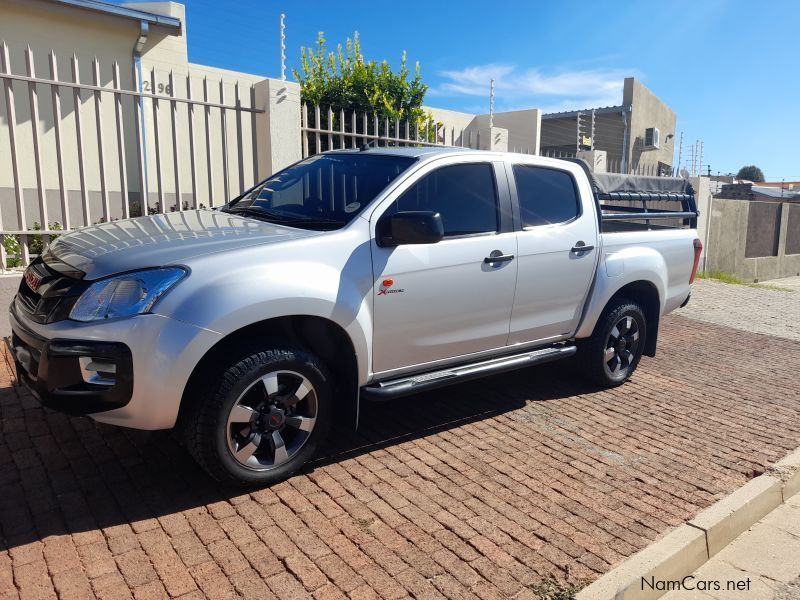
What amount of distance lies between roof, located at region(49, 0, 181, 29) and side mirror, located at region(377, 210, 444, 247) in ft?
31.8

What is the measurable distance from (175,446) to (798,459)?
419cm

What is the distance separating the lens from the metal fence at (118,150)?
599cm

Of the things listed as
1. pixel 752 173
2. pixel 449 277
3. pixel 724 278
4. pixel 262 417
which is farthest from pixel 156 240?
pixel 752 173

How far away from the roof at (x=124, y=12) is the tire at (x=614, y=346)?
9907 mm

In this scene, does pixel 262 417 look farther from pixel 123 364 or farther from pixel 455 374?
pixel 455 374

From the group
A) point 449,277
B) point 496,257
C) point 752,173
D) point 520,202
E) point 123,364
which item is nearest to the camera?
point 123,364

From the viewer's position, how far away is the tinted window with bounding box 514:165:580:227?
15.2 ft

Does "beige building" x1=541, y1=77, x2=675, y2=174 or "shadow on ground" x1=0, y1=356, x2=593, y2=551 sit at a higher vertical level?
"beige building" x1=541, y1=77, x2=675, y2=174

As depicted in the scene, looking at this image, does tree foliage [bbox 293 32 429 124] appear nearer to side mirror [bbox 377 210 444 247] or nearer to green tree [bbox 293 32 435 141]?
green tree [bbox 293 32 435 141]

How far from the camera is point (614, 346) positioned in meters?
5.46

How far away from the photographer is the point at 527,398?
525 centimetres

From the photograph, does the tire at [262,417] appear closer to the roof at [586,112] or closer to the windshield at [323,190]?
the windshield at [323,190]
